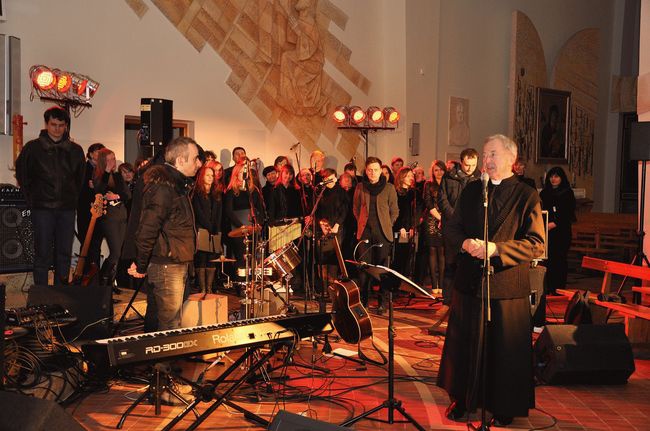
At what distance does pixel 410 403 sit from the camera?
18.1 ft

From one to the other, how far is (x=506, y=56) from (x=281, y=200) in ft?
29.2

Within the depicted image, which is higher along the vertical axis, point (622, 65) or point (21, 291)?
point (622, 65)

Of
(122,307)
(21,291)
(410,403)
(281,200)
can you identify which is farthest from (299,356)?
(281,200)

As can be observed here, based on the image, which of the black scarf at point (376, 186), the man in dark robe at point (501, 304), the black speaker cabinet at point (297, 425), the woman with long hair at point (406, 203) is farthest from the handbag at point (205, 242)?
the black speaker cabinet at point (297, 425)


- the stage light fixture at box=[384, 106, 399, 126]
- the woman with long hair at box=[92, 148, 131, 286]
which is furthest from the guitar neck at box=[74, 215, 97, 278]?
the stage light fixture at box=[384, 106, 399, 126]

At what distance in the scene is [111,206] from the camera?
8688 millimetres

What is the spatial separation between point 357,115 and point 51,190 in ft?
22.5

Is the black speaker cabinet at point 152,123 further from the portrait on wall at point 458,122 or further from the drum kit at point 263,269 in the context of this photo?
the portrait on wall at point 458,122

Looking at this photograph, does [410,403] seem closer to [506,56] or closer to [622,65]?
[506,56]

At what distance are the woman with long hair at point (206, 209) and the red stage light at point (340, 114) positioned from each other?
444 cm

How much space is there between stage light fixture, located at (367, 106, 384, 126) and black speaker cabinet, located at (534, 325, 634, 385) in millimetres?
7743

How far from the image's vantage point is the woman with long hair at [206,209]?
819 cm

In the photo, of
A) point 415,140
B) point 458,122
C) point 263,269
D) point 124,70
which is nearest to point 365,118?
point 415,140

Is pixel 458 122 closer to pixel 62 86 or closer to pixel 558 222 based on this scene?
pixel 558 222
